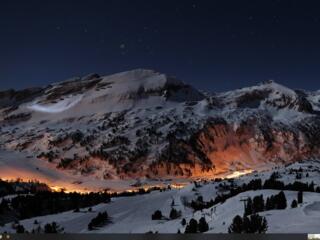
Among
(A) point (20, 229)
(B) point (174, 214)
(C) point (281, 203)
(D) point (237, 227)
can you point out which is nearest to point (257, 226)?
(D) point (237, 227)

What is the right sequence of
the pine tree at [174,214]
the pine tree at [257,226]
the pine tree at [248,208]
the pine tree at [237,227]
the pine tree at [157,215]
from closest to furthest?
the pine tree at [257,226], the pine tree at [237,227], the pine tree at [248,208], the pine tree at [174,214], the pine tree at [157,215]

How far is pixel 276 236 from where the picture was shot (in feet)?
154

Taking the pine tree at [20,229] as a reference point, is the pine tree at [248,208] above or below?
above

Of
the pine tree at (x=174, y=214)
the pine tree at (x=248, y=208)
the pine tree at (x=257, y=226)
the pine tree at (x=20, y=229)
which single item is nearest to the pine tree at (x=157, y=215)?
the pine tree at (x=174, y=214)

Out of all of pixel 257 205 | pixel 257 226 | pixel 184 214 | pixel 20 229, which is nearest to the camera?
pixel 257 226

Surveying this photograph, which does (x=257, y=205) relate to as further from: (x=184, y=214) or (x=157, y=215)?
(x=157, y=215)

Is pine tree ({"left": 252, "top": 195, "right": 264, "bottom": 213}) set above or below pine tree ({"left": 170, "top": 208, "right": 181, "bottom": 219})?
above

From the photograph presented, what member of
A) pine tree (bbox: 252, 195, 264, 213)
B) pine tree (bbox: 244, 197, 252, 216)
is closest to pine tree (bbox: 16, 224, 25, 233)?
pine tree (bbox: 244, 197, 252, 216)

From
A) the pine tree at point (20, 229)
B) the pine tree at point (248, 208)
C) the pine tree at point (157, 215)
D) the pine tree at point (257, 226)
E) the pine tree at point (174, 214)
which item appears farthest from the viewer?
the pine tree at point (157, 215)

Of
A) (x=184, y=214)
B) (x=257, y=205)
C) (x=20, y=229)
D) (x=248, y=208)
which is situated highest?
(x=257, y=205)

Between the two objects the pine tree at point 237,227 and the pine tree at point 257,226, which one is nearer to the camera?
the pine tree at point 257,226

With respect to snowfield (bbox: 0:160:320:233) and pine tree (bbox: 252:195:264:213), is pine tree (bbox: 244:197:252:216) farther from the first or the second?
snowfield (bbox: 0:160:320:233)

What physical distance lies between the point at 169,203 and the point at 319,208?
42.2 m

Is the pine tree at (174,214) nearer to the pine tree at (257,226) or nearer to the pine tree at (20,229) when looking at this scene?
the pine tree at (20,229)
